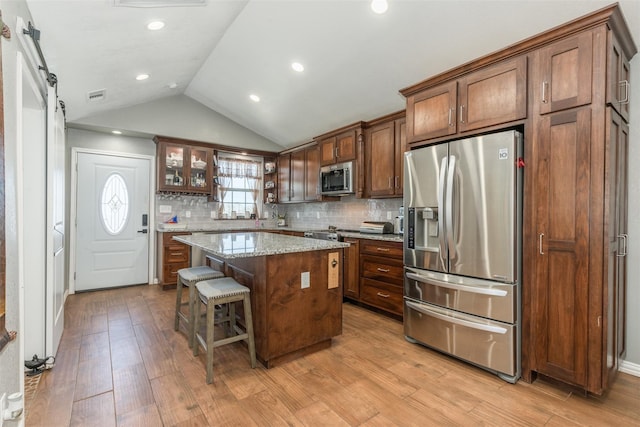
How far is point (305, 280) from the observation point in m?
2.56

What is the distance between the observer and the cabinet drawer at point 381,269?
3393mm

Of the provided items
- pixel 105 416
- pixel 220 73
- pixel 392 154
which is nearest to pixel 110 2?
pixel 220 73

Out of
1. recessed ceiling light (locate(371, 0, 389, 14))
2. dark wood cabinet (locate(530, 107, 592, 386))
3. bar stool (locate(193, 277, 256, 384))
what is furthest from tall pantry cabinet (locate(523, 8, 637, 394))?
bar stool (locate(193, 277, 256, 384))

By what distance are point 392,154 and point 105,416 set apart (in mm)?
3608

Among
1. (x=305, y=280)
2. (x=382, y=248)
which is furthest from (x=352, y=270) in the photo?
(x=305, y=280)

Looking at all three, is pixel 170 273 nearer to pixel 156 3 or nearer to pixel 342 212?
pixel 342 212

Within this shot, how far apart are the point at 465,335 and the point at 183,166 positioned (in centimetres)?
484

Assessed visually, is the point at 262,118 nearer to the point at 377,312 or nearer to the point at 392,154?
the point at 392,154

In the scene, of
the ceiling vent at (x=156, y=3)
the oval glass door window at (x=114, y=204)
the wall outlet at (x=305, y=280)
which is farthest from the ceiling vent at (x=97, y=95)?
the wall outlet at (x=305, y=280)

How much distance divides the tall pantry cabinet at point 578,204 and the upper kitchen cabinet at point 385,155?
1.73 meters

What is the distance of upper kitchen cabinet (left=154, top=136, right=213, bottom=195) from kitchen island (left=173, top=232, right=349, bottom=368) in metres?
2.90

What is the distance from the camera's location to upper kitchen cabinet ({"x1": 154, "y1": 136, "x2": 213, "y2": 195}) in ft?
16.6

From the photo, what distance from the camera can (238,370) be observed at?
2.36 m

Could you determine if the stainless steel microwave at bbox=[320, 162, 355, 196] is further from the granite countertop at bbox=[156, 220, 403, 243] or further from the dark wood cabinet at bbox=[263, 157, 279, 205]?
the dark wood cabinet at bbox=[263, 157, 279, 205]
